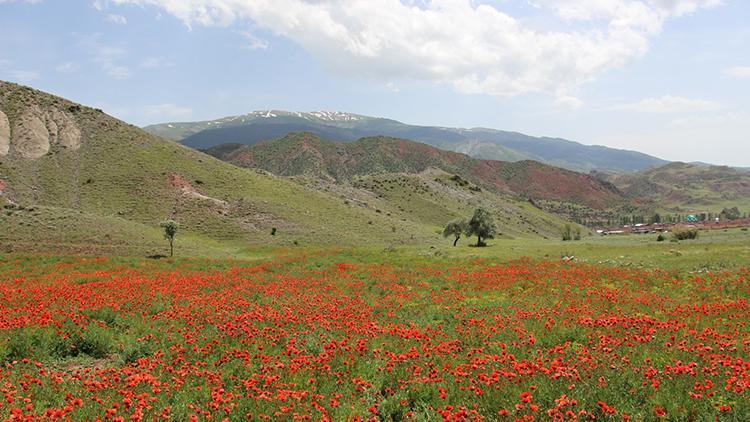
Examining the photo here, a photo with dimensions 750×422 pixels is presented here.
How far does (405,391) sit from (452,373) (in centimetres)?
109

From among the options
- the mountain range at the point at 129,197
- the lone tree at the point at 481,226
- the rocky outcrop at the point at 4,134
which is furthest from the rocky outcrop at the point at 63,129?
the lone tree at the point at 481,226

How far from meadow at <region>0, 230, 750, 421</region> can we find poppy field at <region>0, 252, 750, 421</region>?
44 mm

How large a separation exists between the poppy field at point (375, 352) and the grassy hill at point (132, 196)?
40125 millimetres

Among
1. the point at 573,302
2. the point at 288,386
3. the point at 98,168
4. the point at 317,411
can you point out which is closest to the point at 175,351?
the point at 288,386

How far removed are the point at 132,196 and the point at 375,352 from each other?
3037 inches

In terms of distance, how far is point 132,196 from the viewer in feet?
250

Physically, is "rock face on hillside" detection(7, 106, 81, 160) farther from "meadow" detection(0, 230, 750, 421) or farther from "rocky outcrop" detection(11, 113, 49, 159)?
"meadow" detection(0, 230, 750, 421)

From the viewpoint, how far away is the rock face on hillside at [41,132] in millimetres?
79312

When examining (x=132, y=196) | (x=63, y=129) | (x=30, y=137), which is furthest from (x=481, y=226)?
(x=63, y=129)

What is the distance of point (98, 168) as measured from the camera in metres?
81.3

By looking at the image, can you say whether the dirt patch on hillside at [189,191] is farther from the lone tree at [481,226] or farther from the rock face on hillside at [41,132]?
the lone tree at [481,226]

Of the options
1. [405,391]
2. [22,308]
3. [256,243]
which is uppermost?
[405,391]

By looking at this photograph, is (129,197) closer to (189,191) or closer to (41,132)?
(189,191)

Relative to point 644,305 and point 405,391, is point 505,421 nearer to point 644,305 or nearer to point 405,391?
point 405,391
